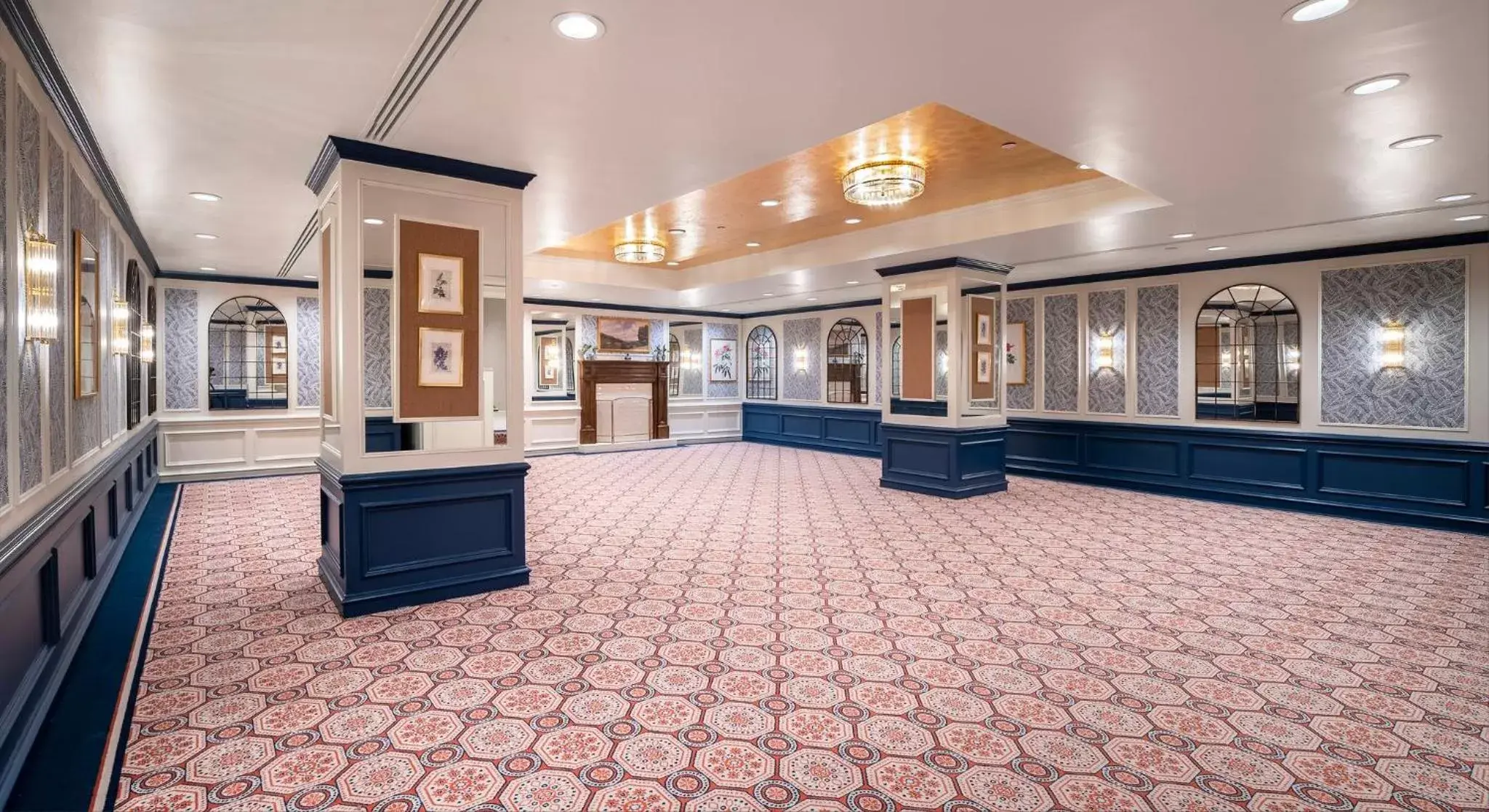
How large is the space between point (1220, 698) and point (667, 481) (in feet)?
24.3

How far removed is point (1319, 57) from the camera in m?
3.14

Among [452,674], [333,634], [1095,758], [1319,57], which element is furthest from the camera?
[333,634]

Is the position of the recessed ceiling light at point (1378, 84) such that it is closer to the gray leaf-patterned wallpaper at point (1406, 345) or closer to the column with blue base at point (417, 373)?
the column with blue base at point (417, 373)

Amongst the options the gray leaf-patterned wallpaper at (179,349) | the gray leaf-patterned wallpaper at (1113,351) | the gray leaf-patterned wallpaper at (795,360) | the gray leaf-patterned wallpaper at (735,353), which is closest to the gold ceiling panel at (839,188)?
the gray leaf-patterned wallpaper at (1113,351)

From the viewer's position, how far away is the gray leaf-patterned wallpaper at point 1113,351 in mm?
9641

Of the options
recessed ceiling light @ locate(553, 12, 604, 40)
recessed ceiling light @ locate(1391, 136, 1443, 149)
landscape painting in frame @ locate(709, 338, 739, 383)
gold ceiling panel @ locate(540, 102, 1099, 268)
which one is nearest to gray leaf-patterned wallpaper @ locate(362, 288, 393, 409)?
recessed ceiling light @ locate(553, 12, 604, 40)

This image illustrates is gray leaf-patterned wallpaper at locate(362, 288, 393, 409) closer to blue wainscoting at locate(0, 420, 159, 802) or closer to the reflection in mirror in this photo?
Answer: the reflection in mirror

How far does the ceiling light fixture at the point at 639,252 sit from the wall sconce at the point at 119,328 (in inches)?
194

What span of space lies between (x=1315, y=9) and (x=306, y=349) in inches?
461

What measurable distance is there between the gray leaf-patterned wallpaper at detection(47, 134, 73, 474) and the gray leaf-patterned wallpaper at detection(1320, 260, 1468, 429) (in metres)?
11.0

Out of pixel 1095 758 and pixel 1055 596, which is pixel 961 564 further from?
pixel 1095 758

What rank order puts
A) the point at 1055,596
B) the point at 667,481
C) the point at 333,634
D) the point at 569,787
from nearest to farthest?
the point at 569,787
the point at 333,634
the point at 1055,596
the point at 667,481

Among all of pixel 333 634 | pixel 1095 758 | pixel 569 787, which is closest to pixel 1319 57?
pixel 1095 758

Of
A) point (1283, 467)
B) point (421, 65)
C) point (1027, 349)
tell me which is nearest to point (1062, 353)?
point (1027, 349)
